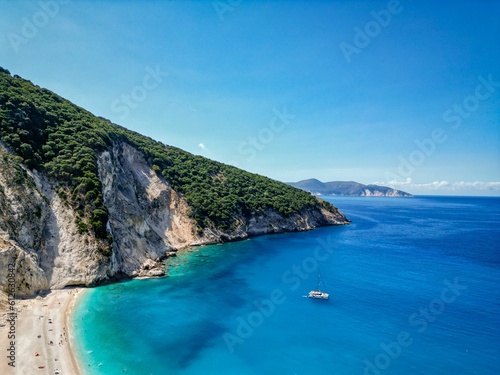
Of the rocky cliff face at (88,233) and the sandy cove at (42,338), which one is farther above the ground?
the rocky cliff face at (88,233)

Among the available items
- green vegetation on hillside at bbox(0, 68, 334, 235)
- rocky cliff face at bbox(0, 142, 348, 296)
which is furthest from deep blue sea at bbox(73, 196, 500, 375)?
green vegetation on hillside at bbox(0, 68, 334, 235)

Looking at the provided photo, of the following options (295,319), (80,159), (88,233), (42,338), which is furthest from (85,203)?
(295,319)

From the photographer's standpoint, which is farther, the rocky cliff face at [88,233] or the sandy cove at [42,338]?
the rocky cliff face at [88,233]

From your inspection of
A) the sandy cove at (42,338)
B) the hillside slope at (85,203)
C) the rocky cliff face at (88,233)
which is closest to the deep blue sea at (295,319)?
the sandy cove at (42,338)

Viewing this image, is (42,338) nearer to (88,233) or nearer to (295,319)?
(88,233)

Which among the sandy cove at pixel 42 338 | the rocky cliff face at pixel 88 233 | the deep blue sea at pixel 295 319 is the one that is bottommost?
the deep blue sea at pixel 295 319

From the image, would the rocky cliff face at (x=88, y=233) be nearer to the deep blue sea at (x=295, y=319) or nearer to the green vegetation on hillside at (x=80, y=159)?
the green vegetation on hillside at (x=80, y=159)
